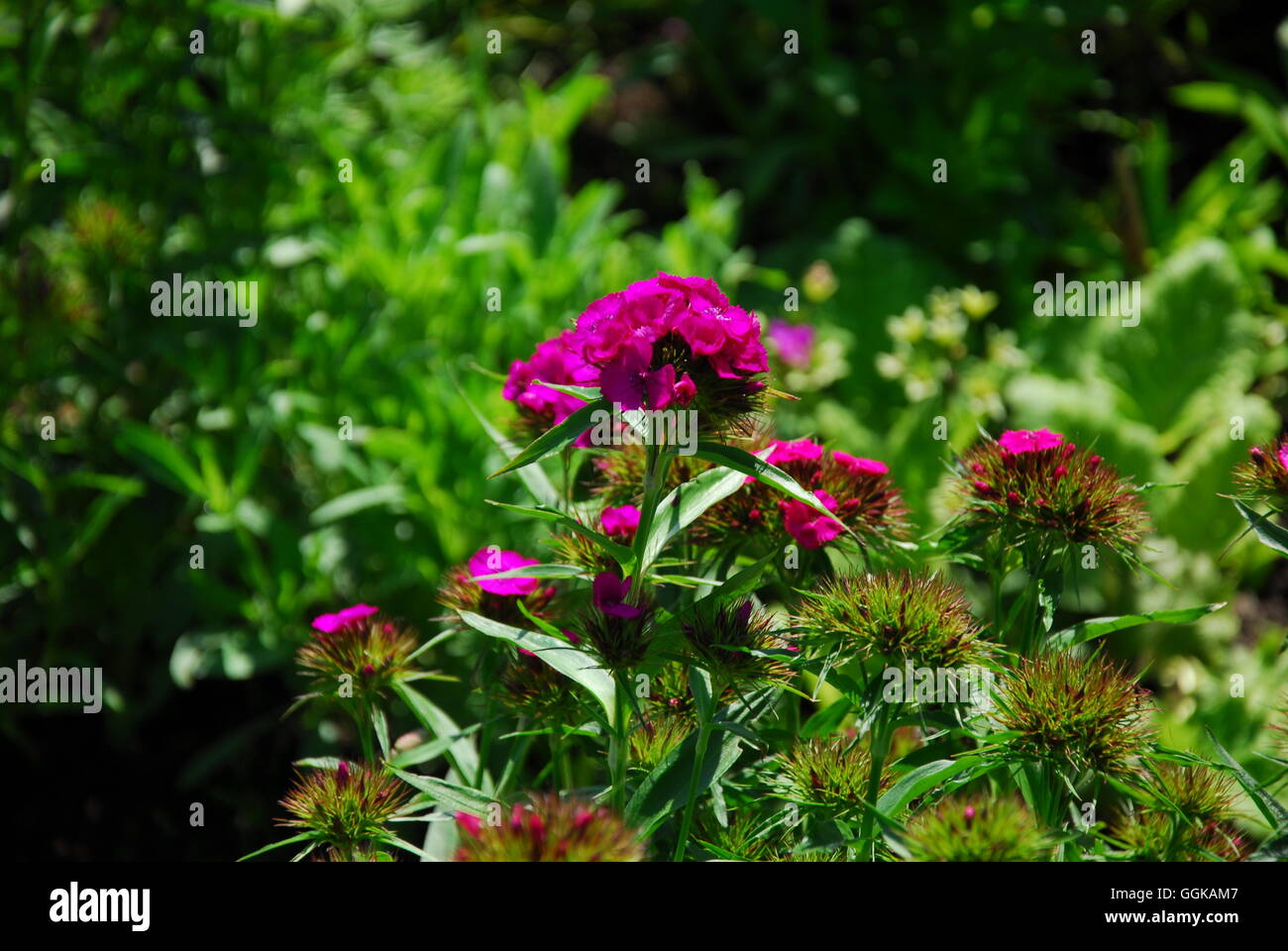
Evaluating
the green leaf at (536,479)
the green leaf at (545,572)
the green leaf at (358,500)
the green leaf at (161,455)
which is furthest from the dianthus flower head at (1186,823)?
the green leaf at (161,455)

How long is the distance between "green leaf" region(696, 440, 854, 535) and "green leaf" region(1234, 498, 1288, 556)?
19.4 inches

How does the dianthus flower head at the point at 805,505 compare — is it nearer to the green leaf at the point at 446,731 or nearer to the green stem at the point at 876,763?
the green stem at the point at 876,763

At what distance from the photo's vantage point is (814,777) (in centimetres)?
134

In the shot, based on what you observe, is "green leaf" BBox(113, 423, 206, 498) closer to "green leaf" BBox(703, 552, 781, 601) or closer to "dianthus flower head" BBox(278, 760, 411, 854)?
"dianthus flower head" BBox(278, 760, 411, 854)

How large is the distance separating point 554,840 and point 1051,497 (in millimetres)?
700

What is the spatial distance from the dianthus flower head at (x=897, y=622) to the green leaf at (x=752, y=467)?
5.4 inches

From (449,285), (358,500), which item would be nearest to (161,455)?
(358,500)

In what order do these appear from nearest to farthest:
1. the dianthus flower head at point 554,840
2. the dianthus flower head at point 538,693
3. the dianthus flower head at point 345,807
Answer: the dianthus flower head at point 554,840, the dianthus flower head at point 345,807, the dianthus flower head at point 538,693

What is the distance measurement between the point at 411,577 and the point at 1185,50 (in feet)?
11.8

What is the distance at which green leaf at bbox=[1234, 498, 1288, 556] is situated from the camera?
1303 millimetres

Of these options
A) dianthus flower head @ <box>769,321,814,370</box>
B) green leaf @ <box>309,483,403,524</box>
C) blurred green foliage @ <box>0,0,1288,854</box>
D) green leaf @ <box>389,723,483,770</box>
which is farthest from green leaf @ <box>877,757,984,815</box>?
dianthus flower head @ <box>769,321,814,370</box>

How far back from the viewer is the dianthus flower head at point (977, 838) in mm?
1125

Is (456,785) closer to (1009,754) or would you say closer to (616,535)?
(616,535)
